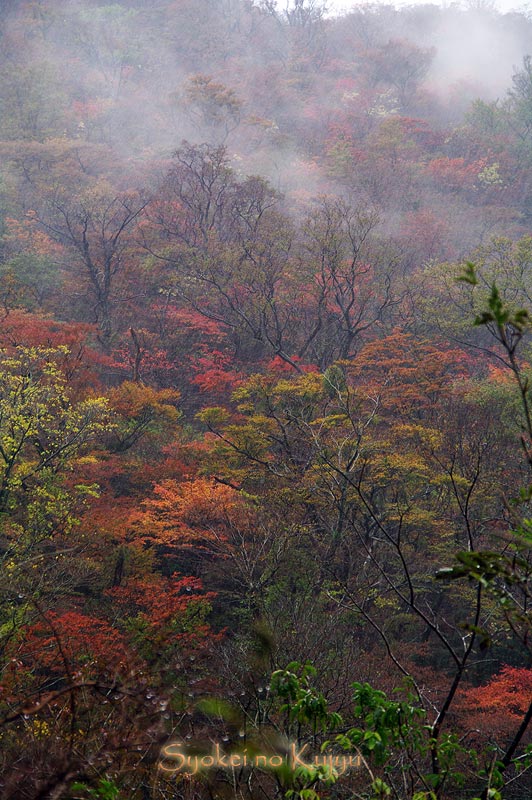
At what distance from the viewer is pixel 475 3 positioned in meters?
63.5

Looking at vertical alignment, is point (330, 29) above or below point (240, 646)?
above

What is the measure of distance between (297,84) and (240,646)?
50795mm

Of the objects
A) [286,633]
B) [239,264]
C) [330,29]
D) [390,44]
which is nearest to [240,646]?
[286,633]

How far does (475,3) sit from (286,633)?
72797 millimetres

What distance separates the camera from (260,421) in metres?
16.0

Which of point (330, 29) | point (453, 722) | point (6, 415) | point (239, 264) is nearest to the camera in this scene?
point (453, 722)

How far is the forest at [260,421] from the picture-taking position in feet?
16.2

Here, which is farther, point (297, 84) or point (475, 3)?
point (475, 3)

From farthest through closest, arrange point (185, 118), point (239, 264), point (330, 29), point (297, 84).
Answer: point (330, 29) → point (297, 84) → point (185, 118) → point (239, 264)

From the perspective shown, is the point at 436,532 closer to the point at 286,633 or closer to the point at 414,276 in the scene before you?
the point at 286,633

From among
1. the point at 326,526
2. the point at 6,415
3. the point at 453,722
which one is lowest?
the point at 453,722

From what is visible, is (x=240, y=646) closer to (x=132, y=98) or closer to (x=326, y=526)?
(x=326, y=526)

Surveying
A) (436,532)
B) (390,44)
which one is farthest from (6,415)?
(390,44)

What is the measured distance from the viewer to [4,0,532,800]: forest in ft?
16.2
